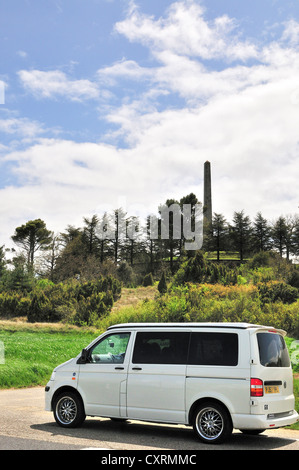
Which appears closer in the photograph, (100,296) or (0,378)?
(0,378)

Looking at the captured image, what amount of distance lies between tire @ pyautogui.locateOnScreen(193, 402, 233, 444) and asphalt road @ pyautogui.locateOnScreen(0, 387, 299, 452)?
154 millimetres

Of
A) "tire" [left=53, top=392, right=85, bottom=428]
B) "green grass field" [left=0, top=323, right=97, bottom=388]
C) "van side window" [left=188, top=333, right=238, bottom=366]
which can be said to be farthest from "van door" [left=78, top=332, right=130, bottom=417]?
"green grass field" [left=0, top=323, right=97, bottom=388]

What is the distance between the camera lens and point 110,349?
32.8ft

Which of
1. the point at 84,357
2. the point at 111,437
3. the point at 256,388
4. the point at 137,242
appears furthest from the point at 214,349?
the point at 137,242

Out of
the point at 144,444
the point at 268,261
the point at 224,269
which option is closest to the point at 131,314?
the point at 224,269

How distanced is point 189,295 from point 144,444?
30792mm

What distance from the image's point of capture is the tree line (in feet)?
229

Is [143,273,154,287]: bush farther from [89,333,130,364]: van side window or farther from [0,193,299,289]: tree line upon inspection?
[89,333,130,364]: van side window

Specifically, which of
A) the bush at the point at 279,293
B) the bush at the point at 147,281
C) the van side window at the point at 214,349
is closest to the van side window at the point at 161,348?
the van side window at the point at 214,349

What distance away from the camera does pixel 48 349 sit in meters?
23.2

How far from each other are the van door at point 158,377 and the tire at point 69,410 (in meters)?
1.14

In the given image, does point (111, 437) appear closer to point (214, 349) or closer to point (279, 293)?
point (214, 349)

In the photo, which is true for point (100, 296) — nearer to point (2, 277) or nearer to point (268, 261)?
point (2, 277)
